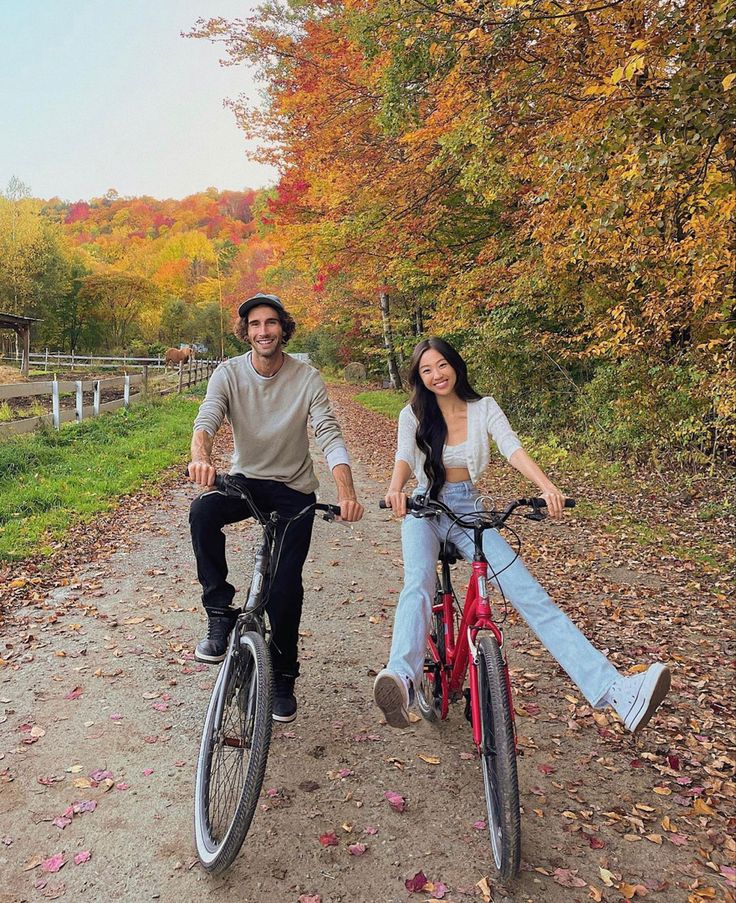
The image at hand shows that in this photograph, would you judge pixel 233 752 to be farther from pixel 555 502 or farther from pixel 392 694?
pixel 555 502

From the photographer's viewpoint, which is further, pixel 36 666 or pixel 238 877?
pixel 36 666

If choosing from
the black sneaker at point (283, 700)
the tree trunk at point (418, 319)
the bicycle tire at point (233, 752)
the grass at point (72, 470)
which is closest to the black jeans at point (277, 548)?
the black sneaker at point (283, 700)

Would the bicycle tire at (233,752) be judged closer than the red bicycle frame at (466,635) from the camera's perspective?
Yes

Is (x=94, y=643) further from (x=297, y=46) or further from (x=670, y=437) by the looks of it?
(x=297, y=46)

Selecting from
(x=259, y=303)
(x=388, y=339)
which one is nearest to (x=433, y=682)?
A: (x=259, y=303)

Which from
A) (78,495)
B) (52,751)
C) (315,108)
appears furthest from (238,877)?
(315,108)

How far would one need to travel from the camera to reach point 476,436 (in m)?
3.57

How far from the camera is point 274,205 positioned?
818 inches

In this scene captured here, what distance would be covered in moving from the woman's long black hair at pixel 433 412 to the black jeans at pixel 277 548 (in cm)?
69

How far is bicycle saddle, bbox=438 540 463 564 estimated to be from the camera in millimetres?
3420

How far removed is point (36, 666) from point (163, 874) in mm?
2261

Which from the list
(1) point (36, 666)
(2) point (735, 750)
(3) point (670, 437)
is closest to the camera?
(2) point (735, 750)

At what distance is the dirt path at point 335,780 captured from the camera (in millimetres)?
2695

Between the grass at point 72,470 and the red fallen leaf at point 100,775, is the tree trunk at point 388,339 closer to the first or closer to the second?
the grass at point 72,470
